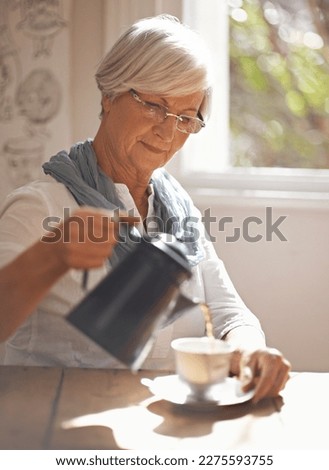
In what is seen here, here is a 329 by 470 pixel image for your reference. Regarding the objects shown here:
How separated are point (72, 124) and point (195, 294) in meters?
0.82

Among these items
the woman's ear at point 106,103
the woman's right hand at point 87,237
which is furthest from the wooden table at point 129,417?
the woman's ear at point 106,103

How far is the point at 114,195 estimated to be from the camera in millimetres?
1783

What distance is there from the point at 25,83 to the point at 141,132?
2.40 ft

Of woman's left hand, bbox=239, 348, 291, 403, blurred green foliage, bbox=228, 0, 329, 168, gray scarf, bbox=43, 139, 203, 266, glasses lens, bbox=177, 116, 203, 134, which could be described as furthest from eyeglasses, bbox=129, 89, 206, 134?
blurred green foliage, bbox=228, 0, 329, 168

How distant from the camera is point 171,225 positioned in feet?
6.17

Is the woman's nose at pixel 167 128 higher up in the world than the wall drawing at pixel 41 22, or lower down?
lower down

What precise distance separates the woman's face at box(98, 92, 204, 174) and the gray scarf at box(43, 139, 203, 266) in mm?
62

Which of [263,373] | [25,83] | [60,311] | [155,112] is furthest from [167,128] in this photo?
[25,83]

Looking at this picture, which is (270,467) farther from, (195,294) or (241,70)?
(241,70)

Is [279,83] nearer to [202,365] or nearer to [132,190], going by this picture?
[132,190]

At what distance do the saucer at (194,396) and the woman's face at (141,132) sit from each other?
1.98 ft

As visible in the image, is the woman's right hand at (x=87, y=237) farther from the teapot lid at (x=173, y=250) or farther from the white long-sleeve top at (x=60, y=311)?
the white long-sleeve top at (x=60, y=311)

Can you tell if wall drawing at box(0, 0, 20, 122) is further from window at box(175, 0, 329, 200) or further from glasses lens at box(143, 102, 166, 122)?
glasses lens at box(143, 102, 166, 122)

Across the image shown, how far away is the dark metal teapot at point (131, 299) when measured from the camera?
1.08m
